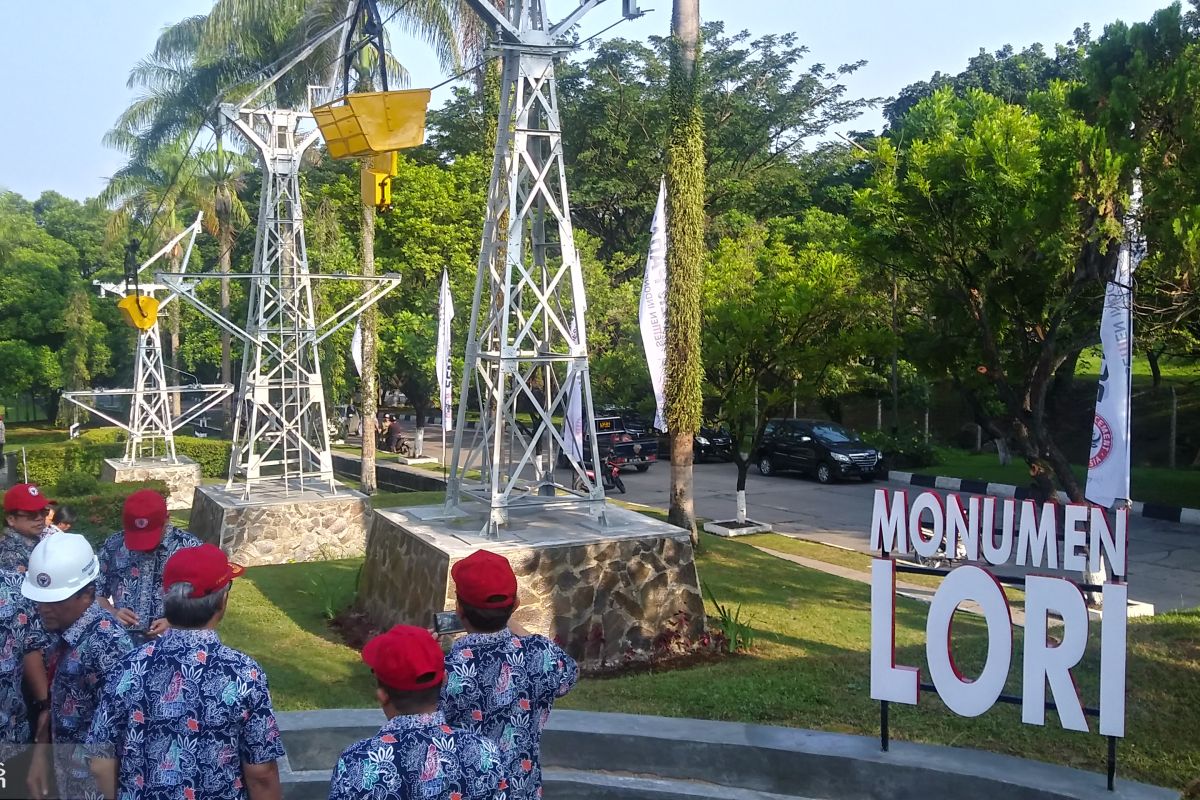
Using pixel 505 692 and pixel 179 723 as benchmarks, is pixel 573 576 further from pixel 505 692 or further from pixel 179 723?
pixel 179 723

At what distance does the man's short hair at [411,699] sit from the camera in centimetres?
292

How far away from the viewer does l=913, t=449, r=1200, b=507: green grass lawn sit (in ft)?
67.7

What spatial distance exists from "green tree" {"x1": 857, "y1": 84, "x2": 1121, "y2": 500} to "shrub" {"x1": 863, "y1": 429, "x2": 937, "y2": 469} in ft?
41.9

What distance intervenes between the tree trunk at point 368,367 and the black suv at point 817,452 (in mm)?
8966

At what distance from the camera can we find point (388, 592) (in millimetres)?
9930

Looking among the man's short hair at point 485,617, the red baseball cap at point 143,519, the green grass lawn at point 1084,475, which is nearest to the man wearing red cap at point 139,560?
the red baseball cap at point 143,519

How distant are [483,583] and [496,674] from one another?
12.8 inches

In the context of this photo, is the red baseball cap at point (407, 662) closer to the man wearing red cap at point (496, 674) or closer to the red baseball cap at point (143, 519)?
the man wearing red cap at point (496, 674)

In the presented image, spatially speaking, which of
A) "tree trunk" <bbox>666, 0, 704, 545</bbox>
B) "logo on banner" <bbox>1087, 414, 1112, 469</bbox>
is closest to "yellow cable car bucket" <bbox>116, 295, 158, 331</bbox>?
"tree trunk" <bbox>666, 0, 704, 545</bbox>

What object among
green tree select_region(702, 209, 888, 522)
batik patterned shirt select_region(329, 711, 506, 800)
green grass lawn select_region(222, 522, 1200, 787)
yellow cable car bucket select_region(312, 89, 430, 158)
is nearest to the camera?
batik patterned shirt select_region(329, 711, 506, 800)

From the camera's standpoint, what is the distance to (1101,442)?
998 cm

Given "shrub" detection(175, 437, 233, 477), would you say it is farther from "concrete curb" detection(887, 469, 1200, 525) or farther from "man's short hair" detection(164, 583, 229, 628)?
"man's short hair" detection(164, 583, 229, 628)

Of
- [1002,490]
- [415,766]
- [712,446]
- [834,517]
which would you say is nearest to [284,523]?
[834,517]

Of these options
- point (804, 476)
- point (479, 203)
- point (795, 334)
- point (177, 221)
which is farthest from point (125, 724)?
point (177, 221)
